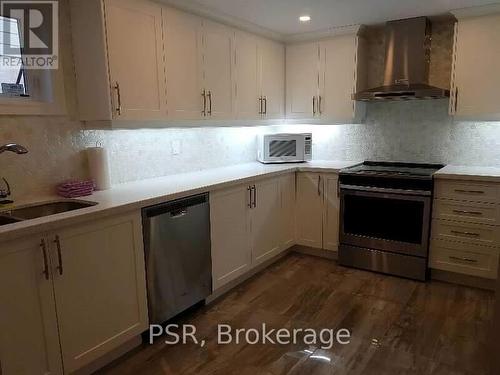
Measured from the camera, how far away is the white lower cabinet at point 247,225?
2.88 metres

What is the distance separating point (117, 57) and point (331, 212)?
2.34 meters

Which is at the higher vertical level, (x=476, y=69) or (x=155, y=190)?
(x=476, y=69)

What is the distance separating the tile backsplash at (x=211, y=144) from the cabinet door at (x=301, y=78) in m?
0.35

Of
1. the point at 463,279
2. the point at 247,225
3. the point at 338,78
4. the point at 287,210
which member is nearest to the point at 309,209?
the point at 287,210

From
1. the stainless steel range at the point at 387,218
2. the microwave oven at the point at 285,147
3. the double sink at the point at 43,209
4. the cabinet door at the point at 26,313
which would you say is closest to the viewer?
the cabinet door at the point at 26,313

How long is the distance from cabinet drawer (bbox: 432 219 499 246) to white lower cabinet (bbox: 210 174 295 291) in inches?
53.5

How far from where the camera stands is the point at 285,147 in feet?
12.9

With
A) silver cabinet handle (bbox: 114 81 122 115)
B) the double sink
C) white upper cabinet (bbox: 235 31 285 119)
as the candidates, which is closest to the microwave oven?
white upper cabinet (bbox: 235 31 285 119)

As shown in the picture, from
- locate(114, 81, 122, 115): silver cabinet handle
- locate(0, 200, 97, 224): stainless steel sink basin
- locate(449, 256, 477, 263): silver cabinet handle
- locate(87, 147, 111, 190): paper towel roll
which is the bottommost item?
locate(449, 256, 477, 263): silver cabinet handle

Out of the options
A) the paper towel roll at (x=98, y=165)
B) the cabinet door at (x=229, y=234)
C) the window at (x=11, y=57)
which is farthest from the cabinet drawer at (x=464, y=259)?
the window at (x=11, y=57)

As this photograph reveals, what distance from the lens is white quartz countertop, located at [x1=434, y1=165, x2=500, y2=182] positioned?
2.93 m

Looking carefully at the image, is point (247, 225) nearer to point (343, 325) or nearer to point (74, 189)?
point (343, 325)

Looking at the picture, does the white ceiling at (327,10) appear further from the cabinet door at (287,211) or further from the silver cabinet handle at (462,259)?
the silver cabinet handle at (462,259)

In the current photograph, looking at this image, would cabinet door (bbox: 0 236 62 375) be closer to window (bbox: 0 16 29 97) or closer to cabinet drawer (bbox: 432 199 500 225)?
window (bbox: 0 16 29 97)
